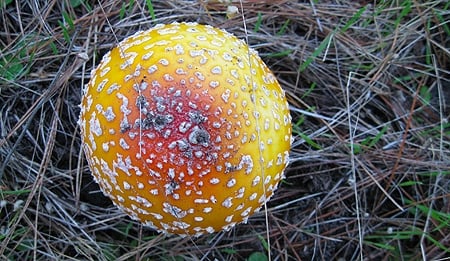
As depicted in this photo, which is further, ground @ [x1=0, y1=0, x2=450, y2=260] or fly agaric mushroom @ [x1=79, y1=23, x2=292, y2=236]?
ground @ [x1=0, y1=0, x2=450, y2=260]

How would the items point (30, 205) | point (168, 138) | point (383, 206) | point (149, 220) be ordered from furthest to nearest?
point (383, 206) < point (30, 205) < point (149, 220) < point (168, 138)

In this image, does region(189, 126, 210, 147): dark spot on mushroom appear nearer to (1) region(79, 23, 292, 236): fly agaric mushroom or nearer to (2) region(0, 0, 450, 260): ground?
(1) region(79, 23, 292, 236): fly agaric mushroom

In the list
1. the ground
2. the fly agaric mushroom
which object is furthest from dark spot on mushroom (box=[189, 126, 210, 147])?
the ground

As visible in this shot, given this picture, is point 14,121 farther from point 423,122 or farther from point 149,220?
point 423,122

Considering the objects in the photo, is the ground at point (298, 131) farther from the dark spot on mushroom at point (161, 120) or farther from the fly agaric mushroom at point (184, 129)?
the dark spot on mushroom at point (161, 120)

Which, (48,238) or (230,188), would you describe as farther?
(48,238)

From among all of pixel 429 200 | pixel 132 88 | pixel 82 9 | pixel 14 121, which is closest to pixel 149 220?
pixel 132 88

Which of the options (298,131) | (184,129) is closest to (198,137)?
(184,129)

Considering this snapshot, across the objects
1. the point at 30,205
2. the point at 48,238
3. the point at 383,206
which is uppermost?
the point at 30,205

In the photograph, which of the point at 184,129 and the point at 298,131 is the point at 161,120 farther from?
the point at 298,131
